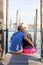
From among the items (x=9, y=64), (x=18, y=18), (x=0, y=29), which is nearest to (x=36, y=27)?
(x=18, y=18)

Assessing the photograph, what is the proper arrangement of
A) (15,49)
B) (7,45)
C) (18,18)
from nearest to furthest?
(15,49), (7,45), (18,18)

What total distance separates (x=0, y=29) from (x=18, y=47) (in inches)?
34.0

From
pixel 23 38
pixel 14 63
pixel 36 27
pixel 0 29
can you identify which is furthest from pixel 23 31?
pixel 36 27

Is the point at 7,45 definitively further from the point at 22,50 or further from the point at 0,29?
the point at 0,29

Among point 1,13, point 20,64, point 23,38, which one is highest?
point 1,13

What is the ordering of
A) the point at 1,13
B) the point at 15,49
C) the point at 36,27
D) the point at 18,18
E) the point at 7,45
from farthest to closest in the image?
the point at 18,18
the point at 36,27
the point at 7,45
the point at 15,49
the point at 1,13

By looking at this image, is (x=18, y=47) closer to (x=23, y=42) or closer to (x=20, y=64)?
(x=23, y=42)

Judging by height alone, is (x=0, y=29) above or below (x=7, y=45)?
above

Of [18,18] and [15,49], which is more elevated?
[18,18]

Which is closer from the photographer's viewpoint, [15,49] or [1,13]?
[1,13]

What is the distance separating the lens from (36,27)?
26.3 ft

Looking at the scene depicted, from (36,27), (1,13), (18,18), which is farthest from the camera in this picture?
(18,18)

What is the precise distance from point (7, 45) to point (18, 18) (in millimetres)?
3519

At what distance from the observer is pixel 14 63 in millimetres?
3305
